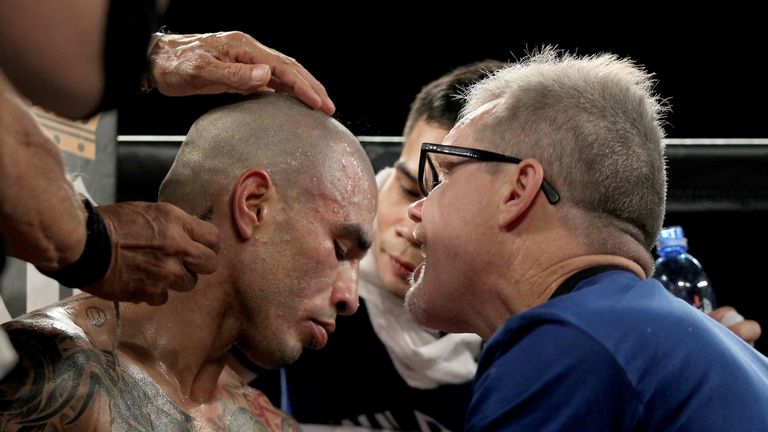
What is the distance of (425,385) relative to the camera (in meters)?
3.02

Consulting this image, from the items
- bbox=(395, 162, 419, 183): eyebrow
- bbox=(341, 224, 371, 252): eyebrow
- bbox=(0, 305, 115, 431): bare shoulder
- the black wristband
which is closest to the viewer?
the black wristband

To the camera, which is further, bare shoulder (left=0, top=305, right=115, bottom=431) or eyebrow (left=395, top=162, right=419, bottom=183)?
eyebrow (left=395, top=162, right=419, bottom=183)

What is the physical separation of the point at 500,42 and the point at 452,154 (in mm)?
2210

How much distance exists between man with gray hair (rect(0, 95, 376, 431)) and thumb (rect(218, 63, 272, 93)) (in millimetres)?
73

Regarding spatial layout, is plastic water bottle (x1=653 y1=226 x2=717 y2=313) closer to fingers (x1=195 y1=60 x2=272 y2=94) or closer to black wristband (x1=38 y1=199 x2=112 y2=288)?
fingers (x1=195 y1=60 x2=272 y2=94)

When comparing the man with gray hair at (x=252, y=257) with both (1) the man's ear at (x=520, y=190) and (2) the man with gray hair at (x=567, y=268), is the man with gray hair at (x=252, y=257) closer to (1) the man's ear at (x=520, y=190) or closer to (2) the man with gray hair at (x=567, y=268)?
(2) the man with gray hair at (x=567, y=268)

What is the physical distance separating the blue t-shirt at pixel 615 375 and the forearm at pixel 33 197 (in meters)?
0.59

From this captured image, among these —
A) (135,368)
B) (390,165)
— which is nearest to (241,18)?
(390,165)

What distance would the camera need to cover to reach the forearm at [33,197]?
1.07 m

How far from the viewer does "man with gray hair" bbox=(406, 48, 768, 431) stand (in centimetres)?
131

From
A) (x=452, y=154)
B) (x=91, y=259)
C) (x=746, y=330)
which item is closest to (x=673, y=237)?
(x=746, y=330)

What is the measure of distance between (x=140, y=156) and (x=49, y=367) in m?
1.36

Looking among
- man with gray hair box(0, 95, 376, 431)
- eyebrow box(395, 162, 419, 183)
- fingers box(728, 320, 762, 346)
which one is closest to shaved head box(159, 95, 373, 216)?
man with gray hair box(0, 95, 376, 431)

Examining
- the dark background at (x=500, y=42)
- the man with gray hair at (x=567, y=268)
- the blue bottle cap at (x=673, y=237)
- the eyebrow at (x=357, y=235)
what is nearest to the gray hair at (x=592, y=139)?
the man with gray hair at (x=567, y=268)
